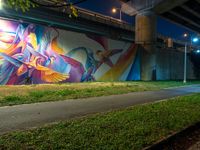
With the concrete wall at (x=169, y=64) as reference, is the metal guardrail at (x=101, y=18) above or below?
above

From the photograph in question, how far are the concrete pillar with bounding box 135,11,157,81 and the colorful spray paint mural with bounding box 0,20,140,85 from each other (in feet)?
12.6

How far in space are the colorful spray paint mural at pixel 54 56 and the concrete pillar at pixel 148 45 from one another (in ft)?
12.6

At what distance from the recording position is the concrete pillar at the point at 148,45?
31016 mm

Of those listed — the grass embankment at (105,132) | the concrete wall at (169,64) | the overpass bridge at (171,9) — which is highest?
the overpass bridge at (171,9)

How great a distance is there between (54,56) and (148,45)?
15616 millimetres

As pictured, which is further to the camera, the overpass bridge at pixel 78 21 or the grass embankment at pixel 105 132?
the overpass bridge at pixel 78 21

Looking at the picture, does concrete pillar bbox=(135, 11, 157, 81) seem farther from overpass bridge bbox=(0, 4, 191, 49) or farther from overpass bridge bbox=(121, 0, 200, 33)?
overpass bridge bbox=(0, 4, 191, 49)

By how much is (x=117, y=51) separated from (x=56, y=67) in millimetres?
9683

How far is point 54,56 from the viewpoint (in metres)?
20.6

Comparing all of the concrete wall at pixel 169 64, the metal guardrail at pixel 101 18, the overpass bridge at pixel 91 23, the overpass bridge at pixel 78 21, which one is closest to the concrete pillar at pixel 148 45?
the overpass bridge at pixel 91 23

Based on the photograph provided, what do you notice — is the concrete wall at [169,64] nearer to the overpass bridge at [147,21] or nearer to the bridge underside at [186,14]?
the overpass bridge at [147,21]

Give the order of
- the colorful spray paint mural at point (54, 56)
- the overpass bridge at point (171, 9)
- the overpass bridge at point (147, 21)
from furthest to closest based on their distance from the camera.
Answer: the overpass bridge at point (147, 21), the overpass bridge at point (171, 9), the colorful spray paint mural at point (54, 56)

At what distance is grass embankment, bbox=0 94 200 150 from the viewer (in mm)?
4574

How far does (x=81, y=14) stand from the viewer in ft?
104
